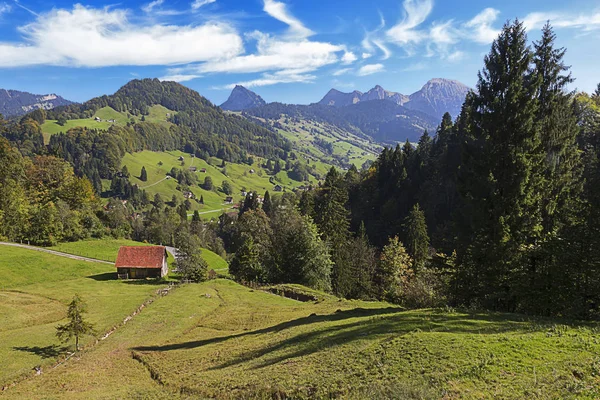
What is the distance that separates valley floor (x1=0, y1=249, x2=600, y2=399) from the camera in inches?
543

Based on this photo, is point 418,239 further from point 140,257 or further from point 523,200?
point 140,257

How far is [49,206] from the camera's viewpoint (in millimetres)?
97000

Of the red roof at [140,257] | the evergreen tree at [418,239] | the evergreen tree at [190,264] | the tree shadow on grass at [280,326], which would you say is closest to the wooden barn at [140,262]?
the red roof at [140,257]

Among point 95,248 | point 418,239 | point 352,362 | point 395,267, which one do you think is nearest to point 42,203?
point 95,248

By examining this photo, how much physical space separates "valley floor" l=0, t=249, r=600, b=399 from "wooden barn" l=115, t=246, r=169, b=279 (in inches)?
1446

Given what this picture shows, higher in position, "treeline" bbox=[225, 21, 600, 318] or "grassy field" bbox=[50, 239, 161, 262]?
"treeline" bbox=[225, 21, 600, 318]

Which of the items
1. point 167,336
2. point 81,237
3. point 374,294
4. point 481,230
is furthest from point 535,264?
point 81,237

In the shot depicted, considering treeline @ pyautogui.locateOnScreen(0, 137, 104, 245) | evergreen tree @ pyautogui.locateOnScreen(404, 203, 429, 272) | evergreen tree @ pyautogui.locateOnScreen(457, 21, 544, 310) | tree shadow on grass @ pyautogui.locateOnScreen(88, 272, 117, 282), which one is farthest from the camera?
→ treeline @ pyautogui.locateOnScreen(0, 137, 104, 245)

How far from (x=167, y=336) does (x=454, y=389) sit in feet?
111

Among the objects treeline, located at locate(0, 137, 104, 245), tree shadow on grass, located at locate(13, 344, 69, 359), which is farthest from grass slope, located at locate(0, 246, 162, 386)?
treeline, located at locate(0, 137, 104, 245)

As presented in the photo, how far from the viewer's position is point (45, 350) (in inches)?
1389

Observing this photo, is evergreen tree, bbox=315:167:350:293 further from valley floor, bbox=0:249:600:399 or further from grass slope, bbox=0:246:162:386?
grass slope, bbox=0:246:162:386

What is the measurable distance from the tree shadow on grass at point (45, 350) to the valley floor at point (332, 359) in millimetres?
265

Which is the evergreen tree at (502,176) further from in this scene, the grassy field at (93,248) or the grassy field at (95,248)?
the grassy field at (93,248)
